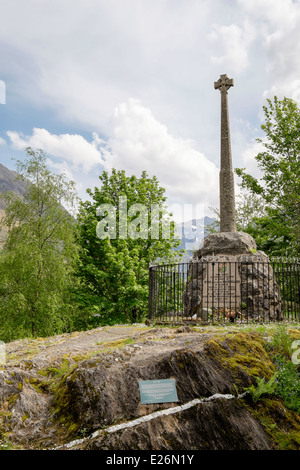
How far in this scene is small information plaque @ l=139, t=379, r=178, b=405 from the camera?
4.24 m

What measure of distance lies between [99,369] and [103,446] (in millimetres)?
1061

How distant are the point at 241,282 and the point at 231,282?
0.35 metres

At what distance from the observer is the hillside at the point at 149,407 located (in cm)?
386

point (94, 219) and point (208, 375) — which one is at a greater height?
point (94, 219)

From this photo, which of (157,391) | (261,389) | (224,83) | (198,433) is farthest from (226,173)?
(198,433)

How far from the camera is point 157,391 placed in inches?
170

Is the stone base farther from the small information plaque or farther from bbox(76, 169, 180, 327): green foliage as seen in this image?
the small information plaque

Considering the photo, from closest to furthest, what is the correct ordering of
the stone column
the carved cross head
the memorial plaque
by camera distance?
1. the memorial plaque
2. the stone column
3. the carved cross head

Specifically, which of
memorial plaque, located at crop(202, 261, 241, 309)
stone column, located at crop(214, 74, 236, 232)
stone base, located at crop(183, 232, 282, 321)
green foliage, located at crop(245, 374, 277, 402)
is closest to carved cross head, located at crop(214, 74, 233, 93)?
stone column, located at crop(214, 74, 236, 232)

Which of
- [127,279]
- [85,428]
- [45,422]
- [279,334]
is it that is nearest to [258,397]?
[279,334]

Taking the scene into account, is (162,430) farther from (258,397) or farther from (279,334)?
(279,334)

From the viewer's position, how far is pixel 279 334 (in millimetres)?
5789

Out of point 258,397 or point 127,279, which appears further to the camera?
point 127,279

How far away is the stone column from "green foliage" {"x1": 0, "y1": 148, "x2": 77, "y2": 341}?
7.04 metres
